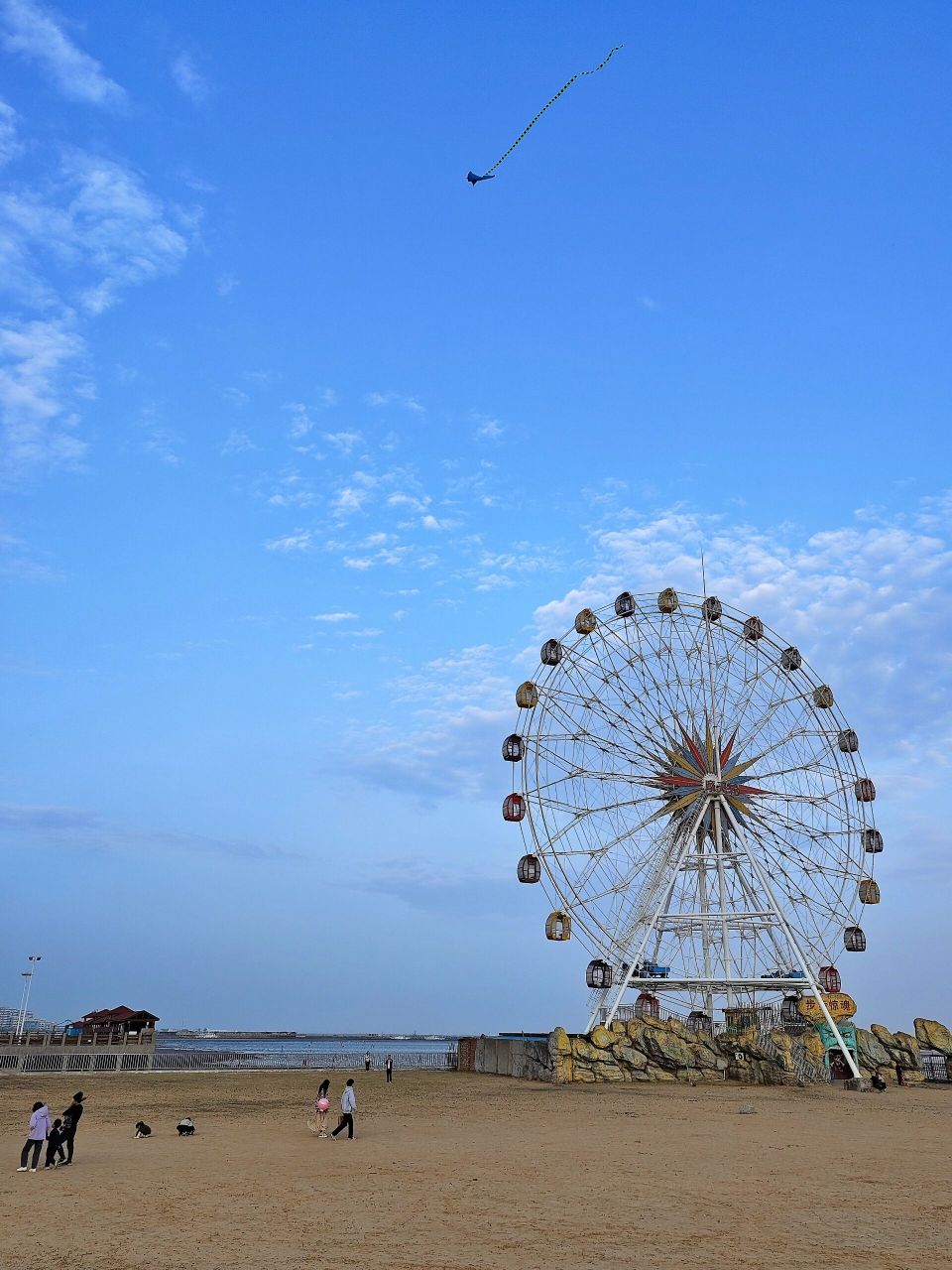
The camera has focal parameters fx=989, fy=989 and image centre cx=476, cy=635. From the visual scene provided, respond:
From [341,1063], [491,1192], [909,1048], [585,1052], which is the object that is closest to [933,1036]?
[909,1048]

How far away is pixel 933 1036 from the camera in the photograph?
1955 inches

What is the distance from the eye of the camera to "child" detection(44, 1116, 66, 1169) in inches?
725

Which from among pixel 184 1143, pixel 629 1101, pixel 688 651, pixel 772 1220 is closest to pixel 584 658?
pixel 688 651

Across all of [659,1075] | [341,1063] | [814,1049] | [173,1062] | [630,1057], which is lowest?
[341,1063]

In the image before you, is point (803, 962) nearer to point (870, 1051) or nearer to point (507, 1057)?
point (870, 1051)

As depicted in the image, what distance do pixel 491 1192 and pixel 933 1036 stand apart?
42.0m

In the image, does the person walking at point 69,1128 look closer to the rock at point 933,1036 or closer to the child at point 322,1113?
the child at point 322,1113

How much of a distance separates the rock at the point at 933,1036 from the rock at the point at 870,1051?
3.60 meters

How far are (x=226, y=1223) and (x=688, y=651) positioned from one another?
37885 mm

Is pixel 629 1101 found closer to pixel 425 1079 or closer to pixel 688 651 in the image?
pixel 425 1079

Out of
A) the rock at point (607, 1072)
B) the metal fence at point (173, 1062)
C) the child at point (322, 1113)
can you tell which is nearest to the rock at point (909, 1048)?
the rock at point (607, 1072)

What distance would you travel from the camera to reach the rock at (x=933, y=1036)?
49.1 m

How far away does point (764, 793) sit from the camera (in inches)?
1837

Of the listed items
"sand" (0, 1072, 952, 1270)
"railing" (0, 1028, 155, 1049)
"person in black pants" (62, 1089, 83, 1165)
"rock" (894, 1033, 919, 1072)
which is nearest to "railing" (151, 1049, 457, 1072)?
"railing" (0, 1028, 155, 1049)
